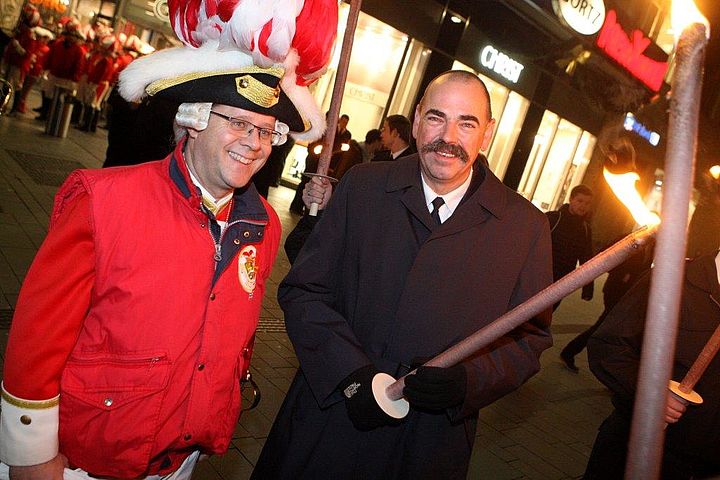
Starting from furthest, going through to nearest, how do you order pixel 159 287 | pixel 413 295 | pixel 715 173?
pixel 715 173, pixel 413 295, pixel 159 287

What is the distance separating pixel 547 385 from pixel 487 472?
271 centimetres

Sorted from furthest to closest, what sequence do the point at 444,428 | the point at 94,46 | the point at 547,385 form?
1. the point at 94,46
2. the point at 547,385
3. the point at 444,428

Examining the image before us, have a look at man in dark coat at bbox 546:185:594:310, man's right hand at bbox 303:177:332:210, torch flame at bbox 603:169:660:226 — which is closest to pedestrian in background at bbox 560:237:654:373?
man in dark coat at bbox 546:185:594:310

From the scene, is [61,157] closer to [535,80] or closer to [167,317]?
[167,317]

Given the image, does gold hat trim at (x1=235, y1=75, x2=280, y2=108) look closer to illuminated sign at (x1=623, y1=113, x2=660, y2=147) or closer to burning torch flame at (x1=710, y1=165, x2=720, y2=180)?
burning torch flame at (x1=710, y1=165, x2=720, y2=180)

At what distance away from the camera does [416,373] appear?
5.87ft

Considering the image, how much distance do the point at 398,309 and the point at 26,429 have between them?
4.23 ft

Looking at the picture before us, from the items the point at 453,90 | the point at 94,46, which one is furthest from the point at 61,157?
the point at 453,90

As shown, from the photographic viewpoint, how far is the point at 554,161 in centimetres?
2030

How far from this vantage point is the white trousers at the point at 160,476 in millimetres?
1750

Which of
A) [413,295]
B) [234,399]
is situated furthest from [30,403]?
[413,295]

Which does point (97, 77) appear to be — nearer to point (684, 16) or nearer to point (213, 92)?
point (213, 92)

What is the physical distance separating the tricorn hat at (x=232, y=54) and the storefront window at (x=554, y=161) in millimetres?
17547

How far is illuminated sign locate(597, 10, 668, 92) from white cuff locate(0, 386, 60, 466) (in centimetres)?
1442
